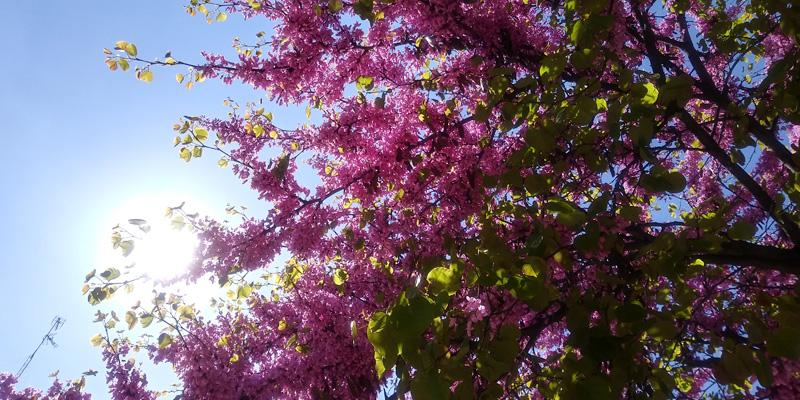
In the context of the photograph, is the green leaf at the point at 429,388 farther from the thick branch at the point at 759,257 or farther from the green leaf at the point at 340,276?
the thick branch at the point at 759,257

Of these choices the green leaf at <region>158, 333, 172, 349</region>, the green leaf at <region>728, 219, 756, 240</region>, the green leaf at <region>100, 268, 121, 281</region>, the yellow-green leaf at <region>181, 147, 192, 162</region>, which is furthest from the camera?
the yellow-green leaf at <region>181, 147, 192, 162</region>

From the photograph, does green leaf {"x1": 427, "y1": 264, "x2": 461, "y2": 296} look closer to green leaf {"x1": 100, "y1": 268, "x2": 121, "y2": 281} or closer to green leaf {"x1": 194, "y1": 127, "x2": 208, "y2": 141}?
green leaf {"x1": 100, "y1": 268, "x2": 121, "y2": 281}

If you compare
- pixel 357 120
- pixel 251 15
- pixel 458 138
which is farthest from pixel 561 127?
pixel 251 15

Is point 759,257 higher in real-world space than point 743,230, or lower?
higher

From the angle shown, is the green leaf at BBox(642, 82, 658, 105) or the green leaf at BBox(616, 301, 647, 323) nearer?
the green leaf at BBox(616, 301, 647, 323)

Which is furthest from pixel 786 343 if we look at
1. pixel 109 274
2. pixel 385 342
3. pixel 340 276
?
pixel 109 274

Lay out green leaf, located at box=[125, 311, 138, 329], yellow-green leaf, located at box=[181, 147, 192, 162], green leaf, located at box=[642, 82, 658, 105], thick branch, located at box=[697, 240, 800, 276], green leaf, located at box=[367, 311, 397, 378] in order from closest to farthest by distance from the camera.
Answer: green leaf, located at box=[367, 311, 397, 378], green leaf, located at box=[642, 82, 658, 105], thick branch, located at box=[697, 240, 800, 276], green leaf, located at box=[125, 311, 138, 329], yellow-green leaf, located at box=[181, 147, 192, 162]

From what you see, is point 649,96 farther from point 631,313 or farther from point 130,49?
point 130,49

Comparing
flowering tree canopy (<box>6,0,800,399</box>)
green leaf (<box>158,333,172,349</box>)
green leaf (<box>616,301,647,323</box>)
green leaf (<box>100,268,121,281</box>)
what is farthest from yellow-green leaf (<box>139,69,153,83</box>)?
green leaf (<box>616,301,647,323</box>)

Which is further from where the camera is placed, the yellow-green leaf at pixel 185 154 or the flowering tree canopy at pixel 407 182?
the yellow-green leaf at pixel 185 154

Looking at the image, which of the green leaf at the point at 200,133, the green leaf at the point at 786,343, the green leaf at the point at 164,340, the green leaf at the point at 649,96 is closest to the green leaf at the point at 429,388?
the green leaf at the point at 786,343

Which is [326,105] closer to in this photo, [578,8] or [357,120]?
[357,120]

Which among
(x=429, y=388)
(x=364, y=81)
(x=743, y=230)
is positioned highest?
(x=364, y=81)

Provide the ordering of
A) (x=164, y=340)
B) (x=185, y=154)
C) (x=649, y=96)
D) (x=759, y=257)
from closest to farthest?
(x=649, y=96), (x=759, y=257), (x=164, y=340), (x=185, y=154)
